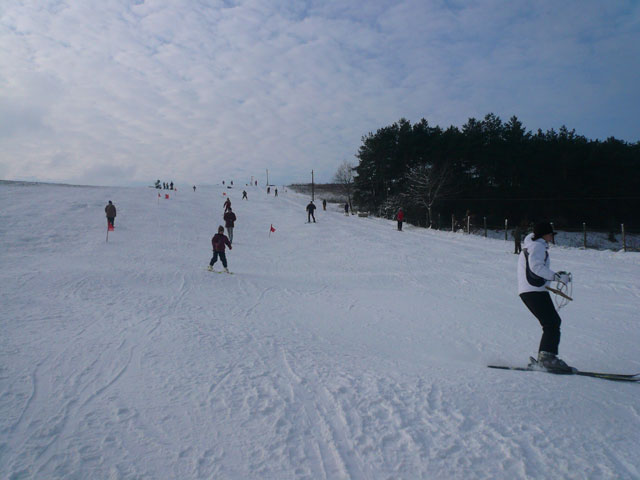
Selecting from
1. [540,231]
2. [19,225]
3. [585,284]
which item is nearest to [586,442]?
[540,231]

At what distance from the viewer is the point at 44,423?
3.50 metres

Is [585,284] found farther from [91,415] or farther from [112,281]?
[112,281]

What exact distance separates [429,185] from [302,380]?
121ft

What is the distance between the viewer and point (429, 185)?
38.5 meters

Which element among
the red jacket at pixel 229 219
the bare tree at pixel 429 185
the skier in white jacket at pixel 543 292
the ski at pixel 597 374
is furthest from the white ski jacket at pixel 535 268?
the bare tree at pixel 429 185

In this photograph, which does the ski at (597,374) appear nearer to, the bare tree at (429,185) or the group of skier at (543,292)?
the group of skier at (543,292)

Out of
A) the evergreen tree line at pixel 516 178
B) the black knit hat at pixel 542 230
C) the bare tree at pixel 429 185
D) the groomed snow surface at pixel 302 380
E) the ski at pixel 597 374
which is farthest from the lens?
the evergreen tree line at pixel 516 178

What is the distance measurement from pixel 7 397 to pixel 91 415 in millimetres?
1178

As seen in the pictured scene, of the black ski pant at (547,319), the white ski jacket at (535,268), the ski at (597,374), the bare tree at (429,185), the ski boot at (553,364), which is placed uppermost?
the bare tree at (429,185)

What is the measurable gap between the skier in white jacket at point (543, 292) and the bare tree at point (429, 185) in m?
34.4

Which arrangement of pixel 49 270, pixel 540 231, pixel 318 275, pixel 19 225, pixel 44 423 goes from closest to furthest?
pixel 44 423 < pixel 540 231 < pixel 49 270 < pixel 318 275 < pixel 19 225

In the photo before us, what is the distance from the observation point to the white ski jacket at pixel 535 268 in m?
4.62

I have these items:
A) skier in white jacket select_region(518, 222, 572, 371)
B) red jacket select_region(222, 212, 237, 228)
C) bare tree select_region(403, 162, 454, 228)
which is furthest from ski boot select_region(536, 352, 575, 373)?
bare tree select_region(403, 162, 454, 228)

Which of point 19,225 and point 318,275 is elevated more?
point 19,225
